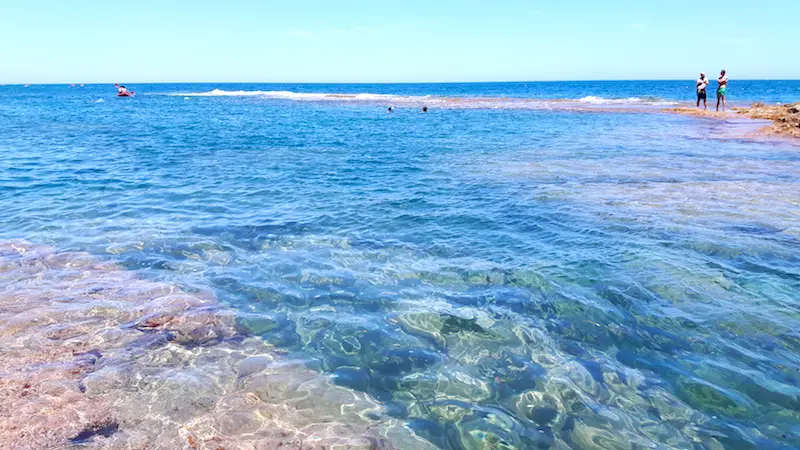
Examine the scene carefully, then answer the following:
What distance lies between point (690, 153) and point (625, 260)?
14.0 meters

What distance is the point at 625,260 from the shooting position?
8633mm

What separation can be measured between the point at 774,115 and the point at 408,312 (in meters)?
33.9

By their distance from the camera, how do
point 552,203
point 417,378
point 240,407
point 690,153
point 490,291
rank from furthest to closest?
1. point 690,153
2. point 552,203
3. point 490,291
4. point 417,378
5. point 240,407

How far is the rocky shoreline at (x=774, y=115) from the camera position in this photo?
24906 mm

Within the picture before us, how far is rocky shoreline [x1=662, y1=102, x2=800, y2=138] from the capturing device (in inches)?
981

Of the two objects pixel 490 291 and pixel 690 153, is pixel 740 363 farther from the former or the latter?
pixel 690 153

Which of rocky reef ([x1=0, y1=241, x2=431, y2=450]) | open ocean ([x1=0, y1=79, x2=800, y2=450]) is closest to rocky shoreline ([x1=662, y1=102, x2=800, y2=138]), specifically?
open ocean ([x1=0, y1=79, x2=800, y2=450])

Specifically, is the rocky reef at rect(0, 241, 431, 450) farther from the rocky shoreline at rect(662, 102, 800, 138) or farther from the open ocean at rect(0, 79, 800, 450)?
the rocky shoreline at rect(662, 102, 800, 138)

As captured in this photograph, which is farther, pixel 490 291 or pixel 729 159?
pixel 729 159

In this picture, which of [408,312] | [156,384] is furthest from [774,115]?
[156,384]

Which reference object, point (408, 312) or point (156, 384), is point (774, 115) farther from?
point (156, 384)

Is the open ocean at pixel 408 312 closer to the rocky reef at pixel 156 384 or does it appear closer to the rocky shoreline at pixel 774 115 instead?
Answer: the rocky reef at pixel 156 384

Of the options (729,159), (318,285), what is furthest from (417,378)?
(729,159)

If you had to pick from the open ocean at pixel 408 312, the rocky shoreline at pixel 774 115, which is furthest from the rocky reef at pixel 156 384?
the rocky shoreline at pixel 774 115
